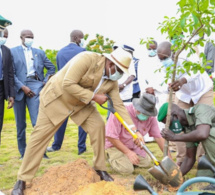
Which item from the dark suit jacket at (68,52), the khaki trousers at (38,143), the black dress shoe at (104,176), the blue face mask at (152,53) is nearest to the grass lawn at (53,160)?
the black dress shoe at (104,176)

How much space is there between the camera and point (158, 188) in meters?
3.80

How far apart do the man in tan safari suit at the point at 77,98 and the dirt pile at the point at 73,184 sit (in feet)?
0.62

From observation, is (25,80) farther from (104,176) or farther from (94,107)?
(104,176)

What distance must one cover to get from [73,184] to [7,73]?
193cm

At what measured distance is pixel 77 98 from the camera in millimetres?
3645

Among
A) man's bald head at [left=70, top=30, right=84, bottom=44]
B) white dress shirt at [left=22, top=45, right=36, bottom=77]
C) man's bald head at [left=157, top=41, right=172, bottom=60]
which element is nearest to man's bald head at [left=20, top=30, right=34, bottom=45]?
white dress shirt at [left=22, top=45, right=36, bottom=77]

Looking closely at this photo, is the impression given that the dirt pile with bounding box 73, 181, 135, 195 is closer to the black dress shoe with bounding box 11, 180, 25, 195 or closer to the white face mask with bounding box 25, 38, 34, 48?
the black dress shoe with bounding box 11, 180, 25, 195

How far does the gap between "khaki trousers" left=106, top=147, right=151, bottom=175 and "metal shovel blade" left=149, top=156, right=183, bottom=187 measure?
3.19 ft

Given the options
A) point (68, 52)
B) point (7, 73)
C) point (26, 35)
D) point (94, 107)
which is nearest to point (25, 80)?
point (7, 73)

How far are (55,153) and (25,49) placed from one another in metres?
1.79

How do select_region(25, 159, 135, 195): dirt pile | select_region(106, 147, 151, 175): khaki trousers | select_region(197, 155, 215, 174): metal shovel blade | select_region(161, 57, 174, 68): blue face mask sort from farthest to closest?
select_region(161, 57, 174, 68): blue face mask < select_region(106, 147, 151, 175): khaki trousers < select_region(25, 159, 135, 195): dirt pile < select_region(197, 155, 215, 174): metal shovel blade

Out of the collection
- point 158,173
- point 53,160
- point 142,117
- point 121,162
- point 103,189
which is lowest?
point 53,160

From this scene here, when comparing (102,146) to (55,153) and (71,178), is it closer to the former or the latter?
(71,178)

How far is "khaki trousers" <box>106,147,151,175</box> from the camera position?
14.5 feet
